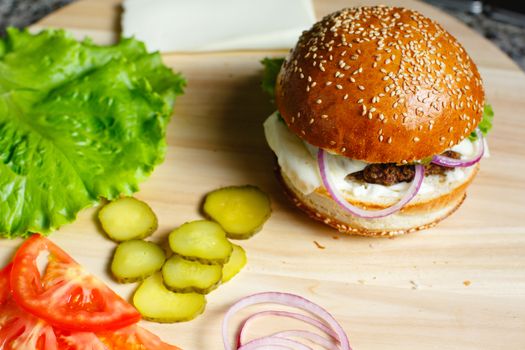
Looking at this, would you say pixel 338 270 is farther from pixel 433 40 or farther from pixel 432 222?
pixel 433 40

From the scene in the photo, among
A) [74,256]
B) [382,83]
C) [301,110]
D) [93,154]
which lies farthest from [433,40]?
[74,256]

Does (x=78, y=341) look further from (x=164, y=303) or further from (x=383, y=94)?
(x=383, y=94)

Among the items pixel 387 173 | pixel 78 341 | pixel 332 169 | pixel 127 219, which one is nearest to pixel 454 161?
pixel 387 173

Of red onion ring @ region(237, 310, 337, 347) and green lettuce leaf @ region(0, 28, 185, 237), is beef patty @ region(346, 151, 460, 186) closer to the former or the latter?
red onion ring @ region(237, 310, 337, 347)

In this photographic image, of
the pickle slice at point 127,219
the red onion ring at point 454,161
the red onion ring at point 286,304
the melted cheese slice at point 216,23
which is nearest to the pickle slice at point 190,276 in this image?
the red onion ring at point 286,304

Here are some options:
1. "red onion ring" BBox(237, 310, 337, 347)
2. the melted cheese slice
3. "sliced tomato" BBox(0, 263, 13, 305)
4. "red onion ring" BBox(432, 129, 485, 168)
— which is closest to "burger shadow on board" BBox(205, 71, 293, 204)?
the melted cheese slice

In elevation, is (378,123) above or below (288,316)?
above

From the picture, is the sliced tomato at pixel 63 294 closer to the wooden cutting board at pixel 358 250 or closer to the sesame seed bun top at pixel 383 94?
the wooden cutting board at pixel 358 250
